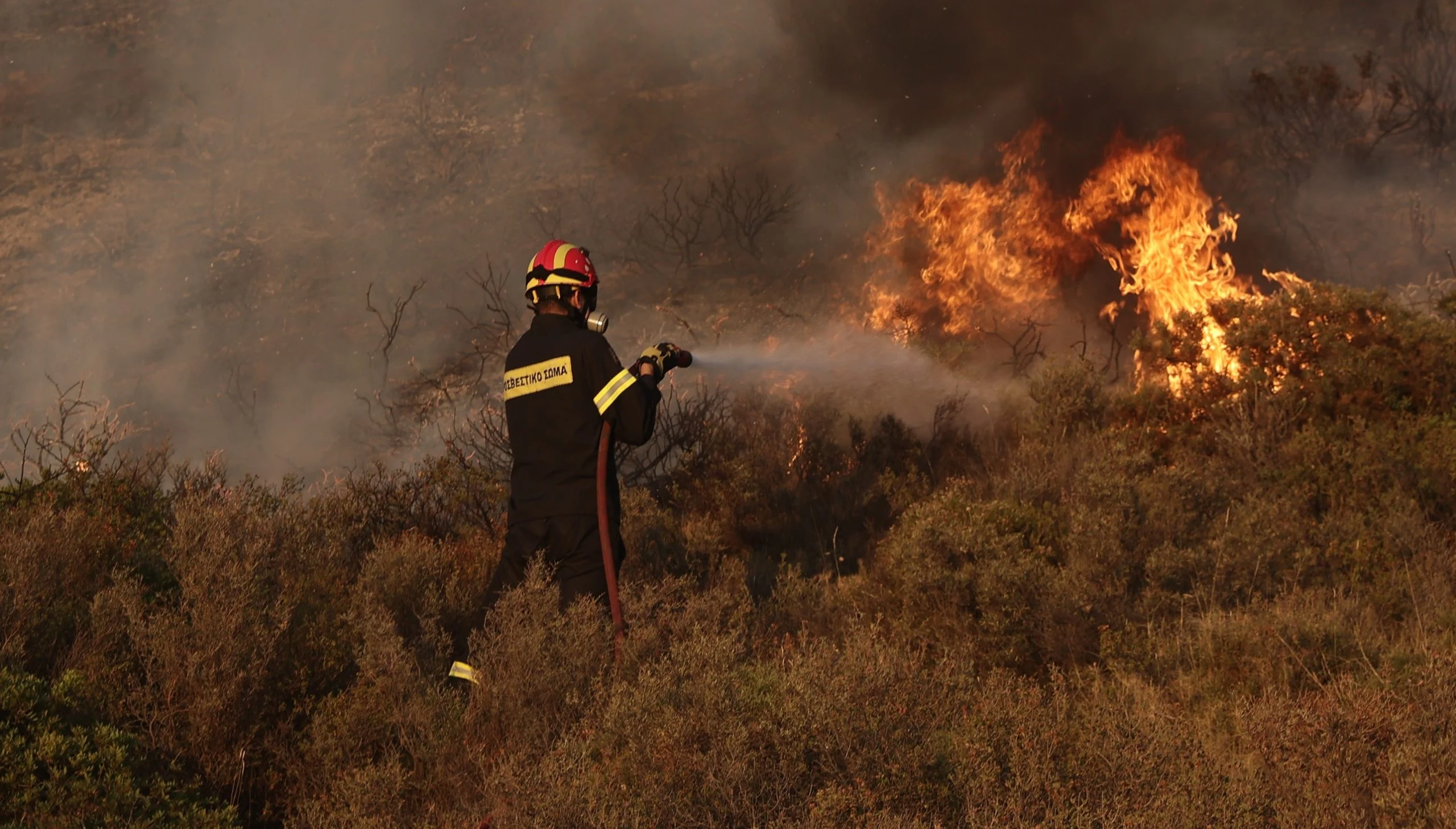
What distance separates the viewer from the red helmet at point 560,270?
511cm

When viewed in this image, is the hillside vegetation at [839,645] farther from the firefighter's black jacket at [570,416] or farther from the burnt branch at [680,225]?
the burnt branch at [680,225]

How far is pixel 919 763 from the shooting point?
3.40 metres

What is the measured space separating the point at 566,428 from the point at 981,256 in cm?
893

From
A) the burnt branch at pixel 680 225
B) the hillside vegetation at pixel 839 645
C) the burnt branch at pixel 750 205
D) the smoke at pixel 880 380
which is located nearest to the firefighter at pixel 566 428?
the hillside vegetation at pixel 839 645

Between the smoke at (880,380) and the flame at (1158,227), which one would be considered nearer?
the flame at (1158,227)

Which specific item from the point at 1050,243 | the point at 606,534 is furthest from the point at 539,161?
the point at 606,534

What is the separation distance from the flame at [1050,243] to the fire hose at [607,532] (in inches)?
294

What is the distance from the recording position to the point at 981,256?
13.1 m

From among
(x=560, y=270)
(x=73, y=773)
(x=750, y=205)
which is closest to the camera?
(x=73, y=773)

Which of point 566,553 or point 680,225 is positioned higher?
point 680,225

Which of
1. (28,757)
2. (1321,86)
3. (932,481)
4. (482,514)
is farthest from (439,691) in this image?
(1321,86)

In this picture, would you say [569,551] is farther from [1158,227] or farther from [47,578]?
[1158,227]

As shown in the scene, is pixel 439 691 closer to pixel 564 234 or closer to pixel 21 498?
pixel 21 498

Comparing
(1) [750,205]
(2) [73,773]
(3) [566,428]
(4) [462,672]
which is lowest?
(2) [73,773]
